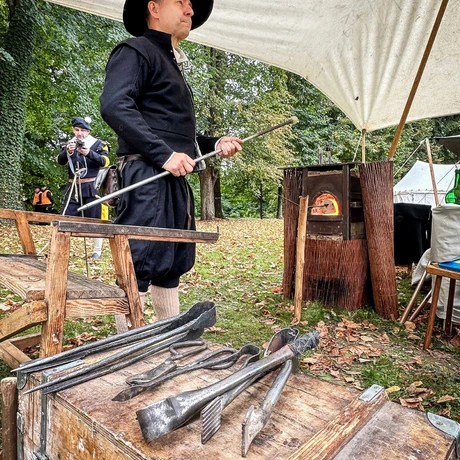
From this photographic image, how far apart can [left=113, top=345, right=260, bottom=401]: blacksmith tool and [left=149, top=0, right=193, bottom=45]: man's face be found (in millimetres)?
1589

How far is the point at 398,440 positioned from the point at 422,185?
7037mm

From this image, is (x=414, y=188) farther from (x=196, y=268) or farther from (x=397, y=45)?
(x=196, y=268)

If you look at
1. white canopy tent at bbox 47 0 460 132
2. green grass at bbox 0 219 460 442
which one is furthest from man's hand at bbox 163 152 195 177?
white canopy tent at bbox 47 0 460 132

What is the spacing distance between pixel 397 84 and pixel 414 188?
322cm

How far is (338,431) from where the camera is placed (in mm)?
783

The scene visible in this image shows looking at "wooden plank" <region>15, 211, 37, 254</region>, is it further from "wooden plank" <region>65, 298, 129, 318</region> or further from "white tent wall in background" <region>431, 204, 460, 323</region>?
"white tent wall in background" <region>431, 204, 460, 323</region>

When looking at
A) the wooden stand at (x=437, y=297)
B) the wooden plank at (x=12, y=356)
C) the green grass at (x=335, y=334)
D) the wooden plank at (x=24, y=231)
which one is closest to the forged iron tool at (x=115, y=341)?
the wooden plank at (x=12, y=356)

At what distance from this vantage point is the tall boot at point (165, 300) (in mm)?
1995

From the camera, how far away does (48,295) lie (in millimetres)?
1334

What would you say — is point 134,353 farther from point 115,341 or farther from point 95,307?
point 95,307

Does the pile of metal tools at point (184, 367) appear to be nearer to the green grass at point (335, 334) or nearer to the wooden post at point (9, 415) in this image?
the wooden post at point (9, 415)

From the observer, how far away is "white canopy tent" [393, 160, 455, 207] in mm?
6531

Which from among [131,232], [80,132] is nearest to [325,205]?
[131,232]

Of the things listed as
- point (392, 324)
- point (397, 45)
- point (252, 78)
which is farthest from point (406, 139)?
point (392, 324)
